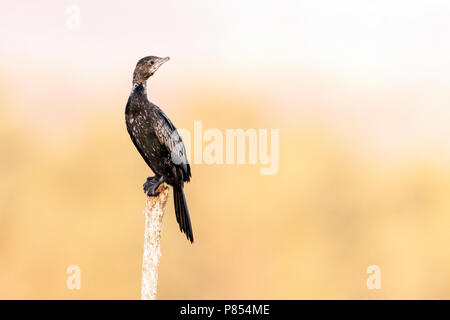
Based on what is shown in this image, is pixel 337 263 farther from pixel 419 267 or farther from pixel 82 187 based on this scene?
pixel 82 187

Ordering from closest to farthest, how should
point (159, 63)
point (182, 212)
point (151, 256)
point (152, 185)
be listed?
point (151, 256), point (182, 212), point (152, 185), point (159, 63)

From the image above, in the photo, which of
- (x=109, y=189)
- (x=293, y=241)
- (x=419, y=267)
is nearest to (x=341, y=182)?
(x=293, y=241)

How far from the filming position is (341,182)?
15773 mm

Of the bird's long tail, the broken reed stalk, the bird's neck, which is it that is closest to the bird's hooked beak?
the bird's neck

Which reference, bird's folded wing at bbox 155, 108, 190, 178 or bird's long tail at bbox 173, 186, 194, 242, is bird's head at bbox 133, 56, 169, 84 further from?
bird's long tail at bbox 173, 186, 194, 242

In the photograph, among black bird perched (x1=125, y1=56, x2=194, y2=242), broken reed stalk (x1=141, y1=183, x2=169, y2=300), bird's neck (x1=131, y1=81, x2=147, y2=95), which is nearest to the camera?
broken reed stalk (x1=141, y1=183, x2=169, y2=300)

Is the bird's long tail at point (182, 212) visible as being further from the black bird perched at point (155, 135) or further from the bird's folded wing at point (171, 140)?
the bird's folded wing at point (171, 140)

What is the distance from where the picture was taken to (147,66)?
558 cm

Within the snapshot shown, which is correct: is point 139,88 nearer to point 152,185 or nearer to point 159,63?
point 159,63

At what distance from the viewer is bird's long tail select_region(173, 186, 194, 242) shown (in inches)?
205

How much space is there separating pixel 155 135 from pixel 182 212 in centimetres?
93

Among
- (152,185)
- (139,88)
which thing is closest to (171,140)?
(152,185)

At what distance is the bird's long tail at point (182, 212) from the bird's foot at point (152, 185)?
0.68ft

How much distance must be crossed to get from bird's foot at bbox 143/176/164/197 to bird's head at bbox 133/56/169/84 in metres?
1.18
